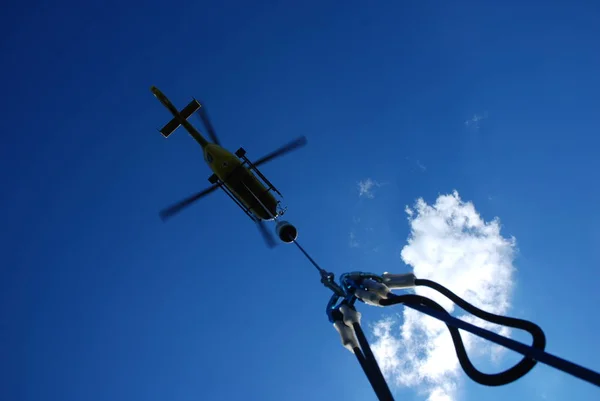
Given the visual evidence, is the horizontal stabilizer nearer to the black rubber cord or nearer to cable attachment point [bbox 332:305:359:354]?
cable attachment point [bbox 332:305:359:354]

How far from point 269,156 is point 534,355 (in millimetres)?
14959

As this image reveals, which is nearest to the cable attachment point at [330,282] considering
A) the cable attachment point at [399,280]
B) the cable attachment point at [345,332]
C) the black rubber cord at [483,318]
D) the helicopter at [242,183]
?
the cable attachment point at [345,332]

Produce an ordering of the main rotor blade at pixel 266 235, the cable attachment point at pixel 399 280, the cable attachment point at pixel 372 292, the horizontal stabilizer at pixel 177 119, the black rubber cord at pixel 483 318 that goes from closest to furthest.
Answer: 1. the black rubber cord at pixel 483 318
2. the cable attachment point at pixel 372 292
3. the cable attachment point at pixel 399 280
4. the main rotor blade at pixel 266 235
5. the horizontal stabilizer at pixel 177 119

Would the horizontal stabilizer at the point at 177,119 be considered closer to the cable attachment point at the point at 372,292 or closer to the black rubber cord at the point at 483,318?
the cable attachment point at the point at 372,292

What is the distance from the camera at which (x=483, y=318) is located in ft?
20.6

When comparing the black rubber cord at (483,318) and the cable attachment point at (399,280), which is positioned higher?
the cable attachment point at (399,280)

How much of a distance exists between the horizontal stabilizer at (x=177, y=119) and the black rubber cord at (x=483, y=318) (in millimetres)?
19087

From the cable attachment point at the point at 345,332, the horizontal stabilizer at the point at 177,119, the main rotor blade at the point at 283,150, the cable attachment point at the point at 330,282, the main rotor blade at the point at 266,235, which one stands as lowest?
the cable attachment point at the point at 345,332

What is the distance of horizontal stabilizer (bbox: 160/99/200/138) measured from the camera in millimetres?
22214

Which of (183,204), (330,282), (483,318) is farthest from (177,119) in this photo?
(483,318)

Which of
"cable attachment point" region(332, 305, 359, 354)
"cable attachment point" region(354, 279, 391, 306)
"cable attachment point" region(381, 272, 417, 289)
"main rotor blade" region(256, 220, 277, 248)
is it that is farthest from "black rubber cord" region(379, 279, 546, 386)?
"main rotor blade" region(256, 220, 277, 248)

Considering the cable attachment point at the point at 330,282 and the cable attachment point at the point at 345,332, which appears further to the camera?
the cable attachment point at the point at 330,282

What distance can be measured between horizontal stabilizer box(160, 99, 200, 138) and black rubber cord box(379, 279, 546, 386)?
62.6ft

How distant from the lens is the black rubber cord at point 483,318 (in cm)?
545
